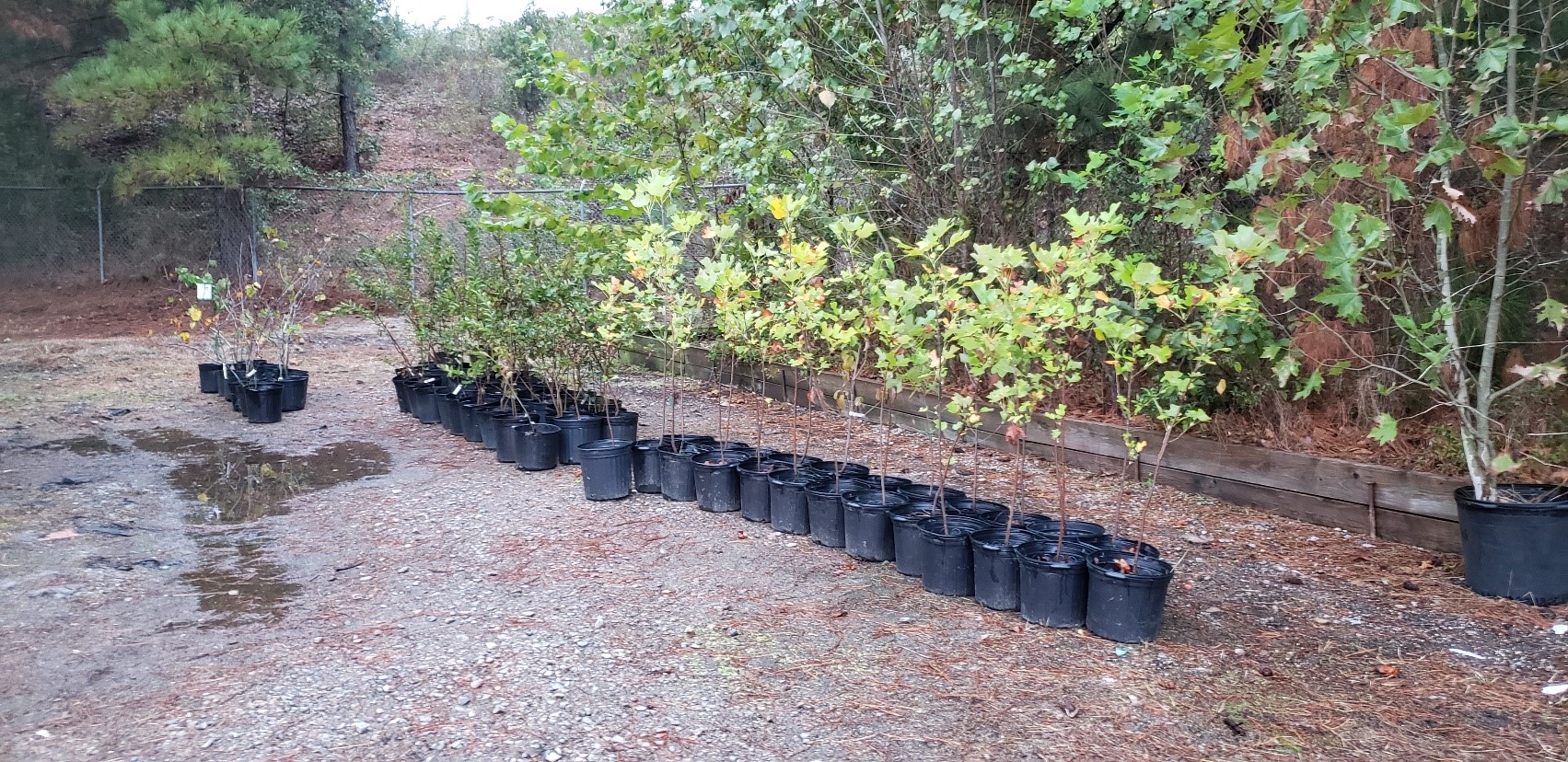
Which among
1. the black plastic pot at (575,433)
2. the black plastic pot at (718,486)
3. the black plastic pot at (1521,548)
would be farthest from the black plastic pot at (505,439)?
the black plastic pot at (1521,548)

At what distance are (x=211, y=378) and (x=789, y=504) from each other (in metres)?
6.58

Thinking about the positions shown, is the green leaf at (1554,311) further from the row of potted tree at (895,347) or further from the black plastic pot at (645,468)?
the black plastic pot at (645,468)

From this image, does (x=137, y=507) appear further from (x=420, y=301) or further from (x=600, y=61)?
(x=600, y=61)

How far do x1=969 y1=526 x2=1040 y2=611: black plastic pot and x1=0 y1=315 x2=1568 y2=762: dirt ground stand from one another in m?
0.08

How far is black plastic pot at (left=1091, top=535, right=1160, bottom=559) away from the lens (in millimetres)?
3482

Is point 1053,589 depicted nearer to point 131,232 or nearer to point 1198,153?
point 1198,153

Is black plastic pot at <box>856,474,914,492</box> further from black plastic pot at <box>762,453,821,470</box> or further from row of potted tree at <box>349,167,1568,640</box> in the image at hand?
black plastic pot at <box>762,453,821,470</box>

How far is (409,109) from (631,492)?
830 inches

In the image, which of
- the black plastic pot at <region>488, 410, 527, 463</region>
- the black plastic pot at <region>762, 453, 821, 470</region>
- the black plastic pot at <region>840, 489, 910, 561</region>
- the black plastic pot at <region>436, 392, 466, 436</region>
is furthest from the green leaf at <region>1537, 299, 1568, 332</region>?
the black plastic pot at <region>436, 392, 466, 436</region>

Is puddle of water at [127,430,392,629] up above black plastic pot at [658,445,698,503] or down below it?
below

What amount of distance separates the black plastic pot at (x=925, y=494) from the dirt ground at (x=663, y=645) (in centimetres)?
41

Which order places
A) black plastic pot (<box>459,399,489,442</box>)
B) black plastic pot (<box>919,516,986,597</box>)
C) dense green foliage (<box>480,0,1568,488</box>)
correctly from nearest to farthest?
dense green foliage (<box>480,0,1568,488</box>) < black plastic pot (<box>919,516,986,597</box>) < black plastic pot (<box>459,399,489,442</box>)

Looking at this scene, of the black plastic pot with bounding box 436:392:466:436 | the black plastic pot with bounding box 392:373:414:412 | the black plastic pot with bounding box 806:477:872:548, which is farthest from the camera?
the black plastic pot with bounding box 392:373:414:412

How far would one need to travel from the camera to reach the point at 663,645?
10.8 ft
